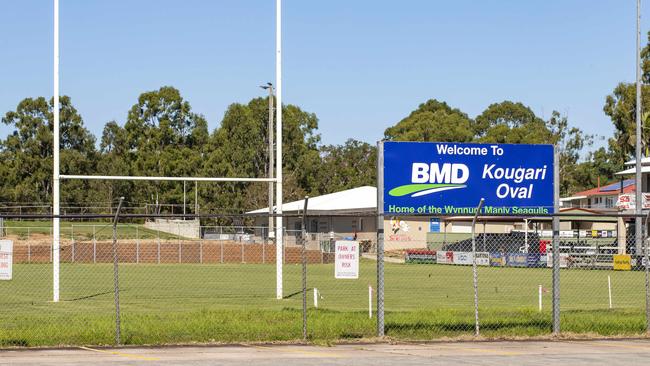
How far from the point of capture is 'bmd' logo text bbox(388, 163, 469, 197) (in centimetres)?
1802

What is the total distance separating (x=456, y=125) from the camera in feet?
341

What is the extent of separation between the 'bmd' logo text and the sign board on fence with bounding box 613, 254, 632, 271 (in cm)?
3193

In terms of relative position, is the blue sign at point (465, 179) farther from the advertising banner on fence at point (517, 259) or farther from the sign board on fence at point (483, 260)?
the sign board on fence at point (483, 260)

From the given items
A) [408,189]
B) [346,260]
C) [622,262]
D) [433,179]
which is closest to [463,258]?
[622,262]

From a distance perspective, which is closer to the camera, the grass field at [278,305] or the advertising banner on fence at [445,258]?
the grass field at [278,305]

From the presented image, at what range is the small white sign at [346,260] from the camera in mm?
17016

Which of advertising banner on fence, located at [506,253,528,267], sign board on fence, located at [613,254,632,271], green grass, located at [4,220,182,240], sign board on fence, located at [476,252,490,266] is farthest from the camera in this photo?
green grass, located at [4,220,182,240]

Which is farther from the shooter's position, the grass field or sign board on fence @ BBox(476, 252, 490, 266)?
sign board on fence @ BBox(476, 252, 490, 266)

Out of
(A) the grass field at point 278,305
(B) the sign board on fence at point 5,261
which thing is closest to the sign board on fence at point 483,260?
(A) the grass field at point 278,305

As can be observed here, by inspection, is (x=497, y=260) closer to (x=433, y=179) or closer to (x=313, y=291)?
(x=313, y=291)

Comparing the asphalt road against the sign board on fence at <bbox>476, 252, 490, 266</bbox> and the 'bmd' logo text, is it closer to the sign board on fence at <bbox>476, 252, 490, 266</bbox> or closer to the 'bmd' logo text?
the 'bmd' logo text

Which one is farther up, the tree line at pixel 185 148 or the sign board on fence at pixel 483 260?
the tree line at pixel 185 148

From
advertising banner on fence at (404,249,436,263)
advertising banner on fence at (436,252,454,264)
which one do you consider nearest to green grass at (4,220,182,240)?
advertising banner on fence at (404,249,436,263)

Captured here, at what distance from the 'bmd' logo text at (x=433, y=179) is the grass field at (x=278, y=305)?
2.51m
